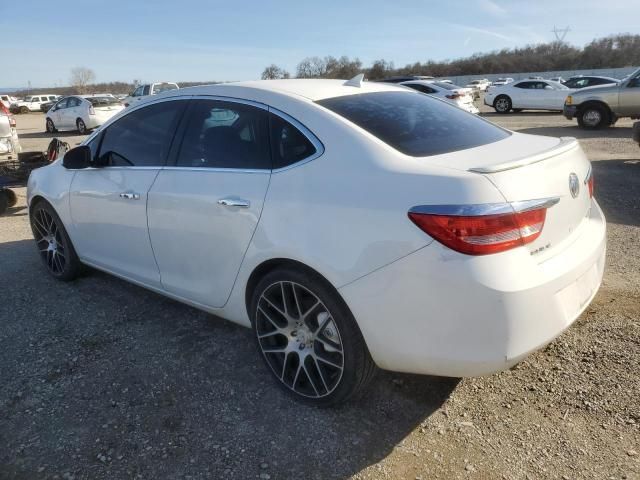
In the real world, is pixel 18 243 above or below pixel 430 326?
below

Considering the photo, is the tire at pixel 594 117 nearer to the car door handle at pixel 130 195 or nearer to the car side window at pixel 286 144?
the car side window at pixel 286 144

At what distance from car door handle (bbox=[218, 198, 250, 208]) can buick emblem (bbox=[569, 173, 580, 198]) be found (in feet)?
5.25

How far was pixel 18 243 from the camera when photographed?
5949mm

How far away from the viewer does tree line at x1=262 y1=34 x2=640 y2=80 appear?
6831 centimetres

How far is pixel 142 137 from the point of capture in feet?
11.9

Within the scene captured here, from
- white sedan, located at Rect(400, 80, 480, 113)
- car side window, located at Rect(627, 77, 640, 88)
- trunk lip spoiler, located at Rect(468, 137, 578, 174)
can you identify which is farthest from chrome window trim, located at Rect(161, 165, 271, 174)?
white sedan, located at Rect(400, 80, 480, 113)

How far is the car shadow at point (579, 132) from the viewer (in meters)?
13.3

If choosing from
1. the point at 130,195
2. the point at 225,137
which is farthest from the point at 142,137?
the point at 225,137

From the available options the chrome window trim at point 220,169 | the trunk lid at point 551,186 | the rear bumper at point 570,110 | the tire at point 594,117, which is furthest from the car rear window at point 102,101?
the trunk lid at point 551,186

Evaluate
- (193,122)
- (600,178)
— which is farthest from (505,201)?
(600,178)

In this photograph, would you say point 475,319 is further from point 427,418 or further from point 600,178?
point 600,178

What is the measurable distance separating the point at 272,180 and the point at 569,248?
148 cm

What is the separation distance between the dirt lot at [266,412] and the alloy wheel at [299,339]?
16cm

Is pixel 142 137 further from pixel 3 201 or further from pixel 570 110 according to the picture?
pixel 570 110
